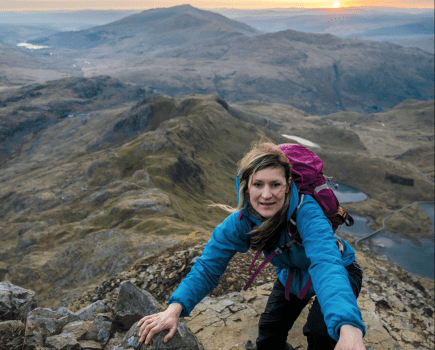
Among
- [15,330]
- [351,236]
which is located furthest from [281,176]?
[351,236]

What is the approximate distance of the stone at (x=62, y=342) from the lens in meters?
8.16

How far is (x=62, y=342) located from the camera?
8.30 metres

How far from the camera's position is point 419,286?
28.1 meters

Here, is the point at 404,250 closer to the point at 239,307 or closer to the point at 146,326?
the point at 239,307

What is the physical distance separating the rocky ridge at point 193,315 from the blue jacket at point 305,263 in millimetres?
1667

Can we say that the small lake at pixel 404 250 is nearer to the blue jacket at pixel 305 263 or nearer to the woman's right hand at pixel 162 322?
the blue jacket at pixel 305 263

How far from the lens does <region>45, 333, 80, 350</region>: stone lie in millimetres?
8156

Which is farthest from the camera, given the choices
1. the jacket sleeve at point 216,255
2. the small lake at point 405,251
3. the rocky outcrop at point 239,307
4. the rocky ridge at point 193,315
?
the small lake at point 405,251

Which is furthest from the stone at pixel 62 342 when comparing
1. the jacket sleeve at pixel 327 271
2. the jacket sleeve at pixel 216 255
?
the jacket sleeve at pixel 327 271

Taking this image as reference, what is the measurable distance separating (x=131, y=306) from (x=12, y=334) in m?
3.18

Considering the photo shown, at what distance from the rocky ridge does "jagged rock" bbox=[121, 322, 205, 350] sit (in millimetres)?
32

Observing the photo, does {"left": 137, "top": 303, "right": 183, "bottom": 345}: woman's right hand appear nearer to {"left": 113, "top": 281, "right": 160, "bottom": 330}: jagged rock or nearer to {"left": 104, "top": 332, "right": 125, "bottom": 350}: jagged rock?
{"left": 104, "top": 332, "right": 125, "bottom": 350}: jagged rock

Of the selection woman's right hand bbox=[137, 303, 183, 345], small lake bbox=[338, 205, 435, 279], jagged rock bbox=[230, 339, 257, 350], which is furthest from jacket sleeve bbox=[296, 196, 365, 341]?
small lake bbox=[338, 205, 435, 279]

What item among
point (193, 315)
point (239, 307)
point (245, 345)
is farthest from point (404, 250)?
point (245, 345)
